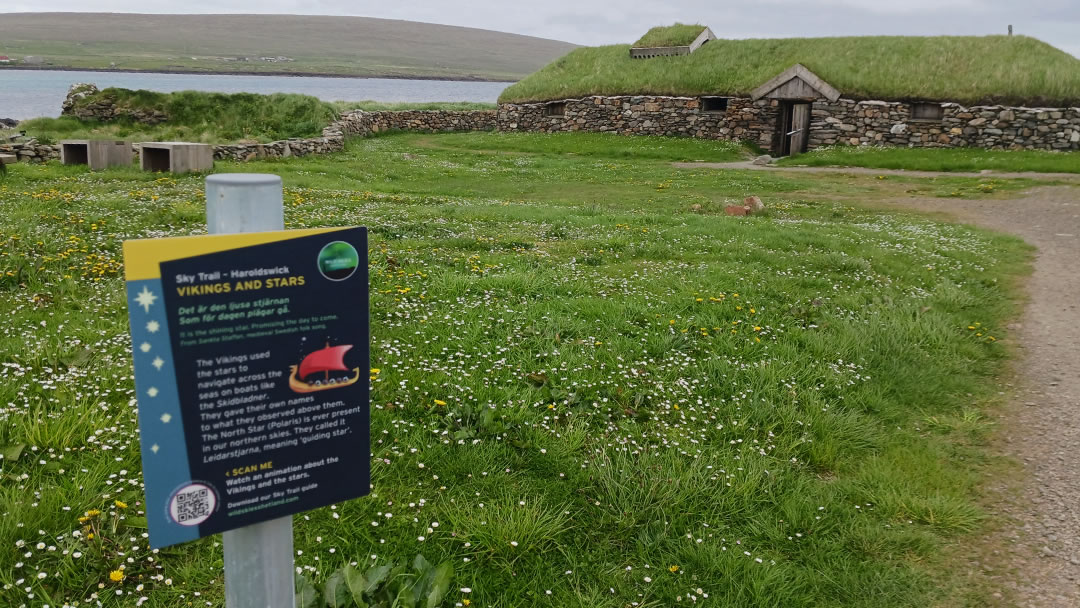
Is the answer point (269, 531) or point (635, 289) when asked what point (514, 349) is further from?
point (269, 531)

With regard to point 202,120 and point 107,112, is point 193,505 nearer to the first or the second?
point 202,120

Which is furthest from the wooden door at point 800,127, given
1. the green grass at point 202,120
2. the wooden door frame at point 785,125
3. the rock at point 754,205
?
the green grass at point 202,120

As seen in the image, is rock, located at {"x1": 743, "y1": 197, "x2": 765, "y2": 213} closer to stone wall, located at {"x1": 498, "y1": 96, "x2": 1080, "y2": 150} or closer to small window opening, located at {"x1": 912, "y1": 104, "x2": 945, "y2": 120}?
stone wall, located at {"x1": 498, "y1": 96, "x2": 1080, "y2": 150}

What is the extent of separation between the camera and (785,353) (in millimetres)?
7230

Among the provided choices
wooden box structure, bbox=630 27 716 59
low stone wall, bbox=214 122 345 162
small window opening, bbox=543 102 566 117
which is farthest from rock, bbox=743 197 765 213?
small window opening, bbox=543 102 566 117

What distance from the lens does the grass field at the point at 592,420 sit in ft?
13.3

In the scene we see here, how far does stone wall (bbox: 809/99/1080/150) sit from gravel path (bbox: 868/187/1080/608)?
68.3ft

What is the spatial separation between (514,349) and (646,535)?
8.86 ft

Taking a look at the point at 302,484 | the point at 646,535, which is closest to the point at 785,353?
the point at 646,535

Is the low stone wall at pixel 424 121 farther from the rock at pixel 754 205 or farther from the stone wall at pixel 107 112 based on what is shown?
the rock at pixel 754 205

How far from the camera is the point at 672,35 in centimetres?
4050

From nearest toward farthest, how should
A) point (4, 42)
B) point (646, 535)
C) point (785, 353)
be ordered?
point (646, 535), point (785, 353), point (4, 42)

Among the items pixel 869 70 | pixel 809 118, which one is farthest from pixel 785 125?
pixel 869 70

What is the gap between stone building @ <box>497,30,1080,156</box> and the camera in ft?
96.9
